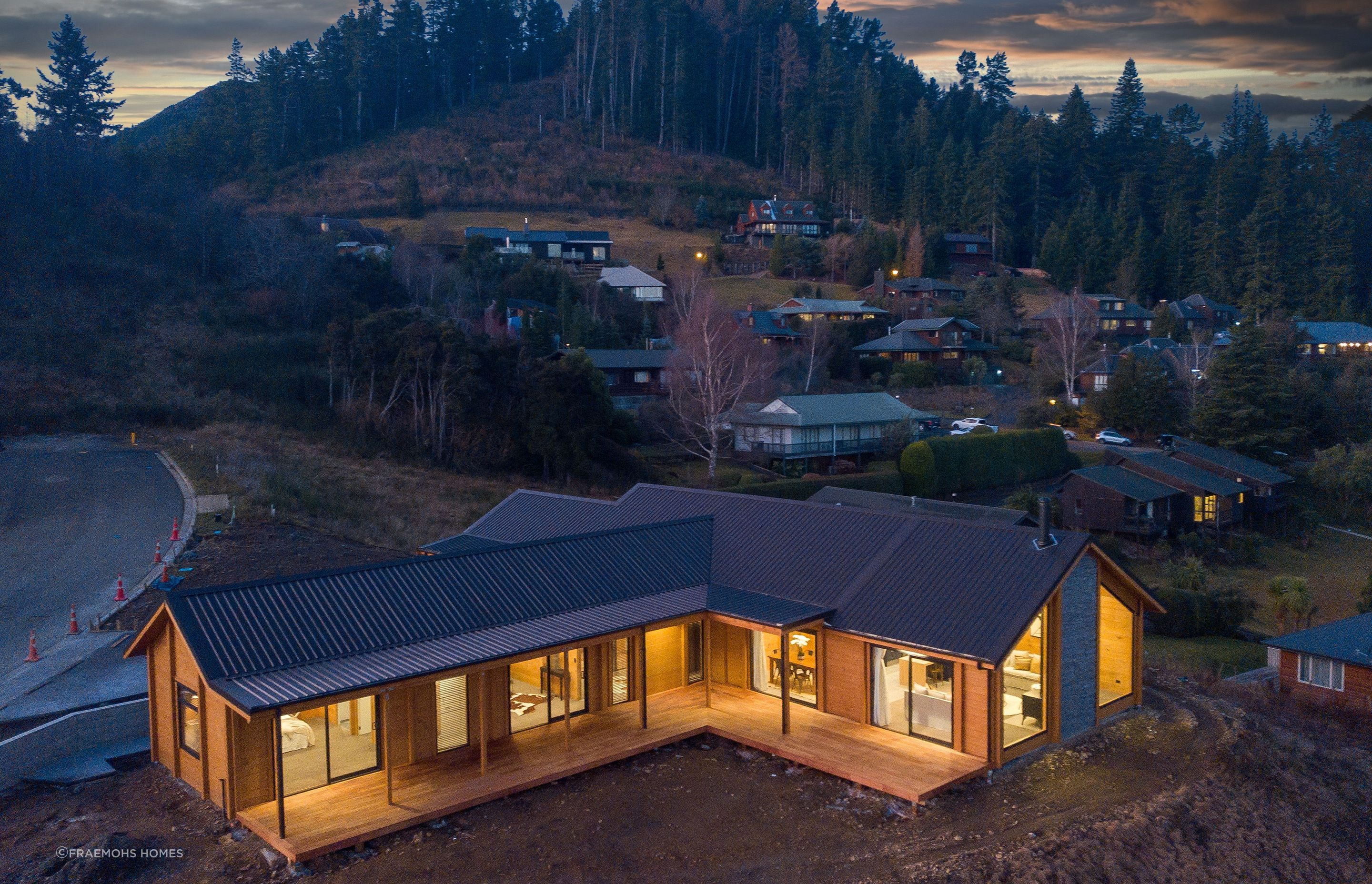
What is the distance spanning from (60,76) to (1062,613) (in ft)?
201

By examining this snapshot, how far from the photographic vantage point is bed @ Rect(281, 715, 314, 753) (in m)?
10.9

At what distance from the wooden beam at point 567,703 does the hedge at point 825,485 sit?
18904 millimetres

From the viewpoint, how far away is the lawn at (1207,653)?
20.4 m

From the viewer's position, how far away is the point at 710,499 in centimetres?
1736

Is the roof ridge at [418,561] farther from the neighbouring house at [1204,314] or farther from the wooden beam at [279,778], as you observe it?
the neighbouring house at [1204,314]

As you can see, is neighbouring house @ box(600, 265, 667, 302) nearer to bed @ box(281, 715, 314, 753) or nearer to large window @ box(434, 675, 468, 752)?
large window @ box(434, 675, 468, 752)

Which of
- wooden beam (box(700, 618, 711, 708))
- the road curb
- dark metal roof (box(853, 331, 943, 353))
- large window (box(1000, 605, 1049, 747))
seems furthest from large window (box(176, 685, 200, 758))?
dark metal roof (box(853, 331, 943, 353))

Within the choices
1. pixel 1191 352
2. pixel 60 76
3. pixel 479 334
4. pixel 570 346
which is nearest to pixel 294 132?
pixel 60 76

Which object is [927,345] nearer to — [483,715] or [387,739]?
[483,715]

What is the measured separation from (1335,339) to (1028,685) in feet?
201

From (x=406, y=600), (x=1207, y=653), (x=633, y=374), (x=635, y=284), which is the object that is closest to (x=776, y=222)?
(x=635, y=284)

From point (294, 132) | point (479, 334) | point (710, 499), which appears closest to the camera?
point (710, 499)

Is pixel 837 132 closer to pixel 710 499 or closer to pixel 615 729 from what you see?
pixel 710 499

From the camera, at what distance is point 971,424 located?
45.2 meters
